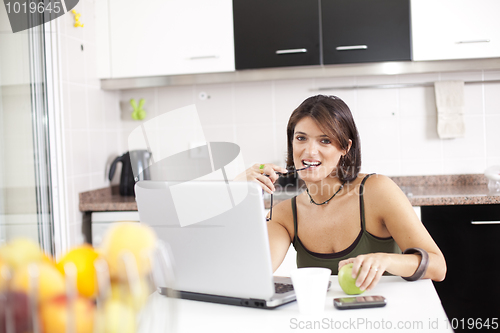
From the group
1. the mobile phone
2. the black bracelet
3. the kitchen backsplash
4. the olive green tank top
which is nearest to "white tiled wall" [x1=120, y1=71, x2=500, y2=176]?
the kitchen backsplash

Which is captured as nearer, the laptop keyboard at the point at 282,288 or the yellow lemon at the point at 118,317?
the yellow lemon at the point at 118,317

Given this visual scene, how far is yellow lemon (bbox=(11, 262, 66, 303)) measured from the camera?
0.45 meters

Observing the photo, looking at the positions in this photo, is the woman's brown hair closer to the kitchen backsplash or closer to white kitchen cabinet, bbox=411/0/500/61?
white kitchen cabinet, bbox=411/0/500/61

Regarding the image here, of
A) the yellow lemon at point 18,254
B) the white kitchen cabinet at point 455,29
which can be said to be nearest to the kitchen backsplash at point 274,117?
the white kitchen cabinet at point 455,29

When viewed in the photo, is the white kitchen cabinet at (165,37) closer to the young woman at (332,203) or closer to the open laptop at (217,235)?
the young woman at (332,203)

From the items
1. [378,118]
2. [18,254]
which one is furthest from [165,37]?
[18,254]

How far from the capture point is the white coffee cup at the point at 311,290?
0.93m

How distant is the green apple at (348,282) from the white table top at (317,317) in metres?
0.03

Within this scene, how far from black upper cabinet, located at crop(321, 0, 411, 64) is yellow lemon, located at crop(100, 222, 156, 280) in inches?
83.8

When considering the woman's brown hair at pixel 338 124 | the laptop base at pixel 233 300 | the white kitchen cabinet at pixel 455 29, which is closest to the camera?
the laptop base at pixel 233 300

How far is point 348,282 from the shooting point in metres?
1.05

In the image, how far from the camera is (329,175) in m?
1.62

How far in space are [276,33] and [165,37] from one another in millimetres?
612

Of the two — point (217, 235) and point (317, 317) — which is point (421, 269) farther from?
point (217, 235)
